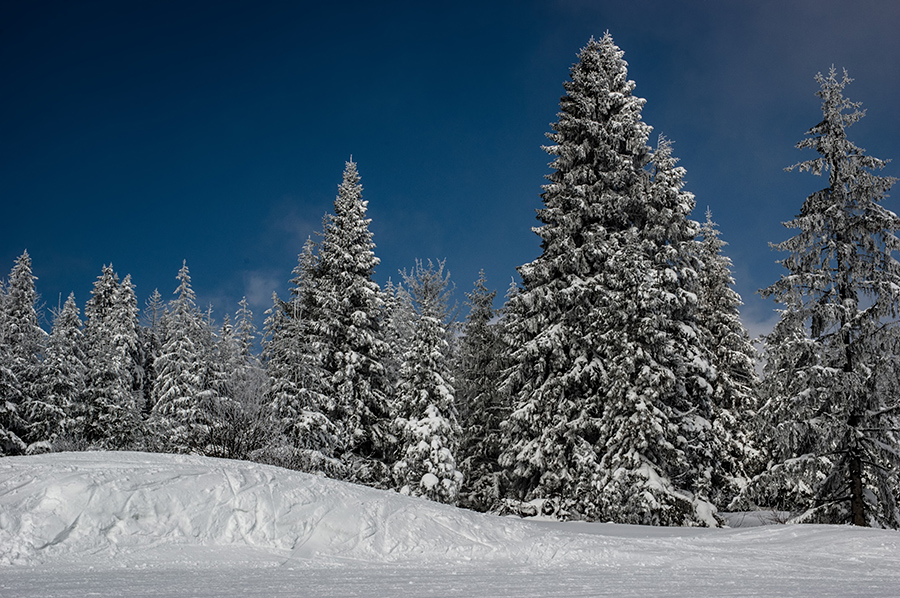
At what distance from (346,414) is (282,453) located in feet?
21.1

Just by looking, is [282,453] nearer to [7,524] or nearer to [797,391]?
[7,524]

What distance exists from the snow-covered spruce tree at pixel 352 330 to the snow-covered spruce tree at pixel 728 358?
40.7 ft

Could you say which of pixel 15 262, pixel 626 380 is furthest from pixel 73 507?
pixel 15 262

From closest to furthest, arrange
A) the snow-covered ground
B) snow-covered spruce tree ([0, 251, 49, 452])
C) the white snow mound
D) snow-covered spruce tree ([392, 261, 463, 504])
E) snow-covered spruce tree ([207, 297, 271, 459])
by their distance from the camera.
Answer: the snow-covered ground < the white snow mound < snow-covered spruce tree ([207, 297, 271, 459]) < snow-covered spruce tree ([392, 261, 463, 504]) < snow-covered spruce tree ([0, 251, 49, 452])

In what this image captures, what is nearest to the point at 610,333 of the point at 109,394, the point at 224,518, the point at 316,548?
the point at 316,548

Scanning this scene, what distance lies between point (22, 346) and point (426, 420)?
21.5 m

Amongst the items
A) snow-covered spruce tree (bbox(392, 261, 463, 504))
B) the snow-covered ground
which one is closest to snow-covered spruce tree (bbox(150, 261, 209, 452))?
snow-covered spruce tree (bbox(392, 261, 463, 504))

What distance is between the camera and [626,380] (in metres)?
16.3

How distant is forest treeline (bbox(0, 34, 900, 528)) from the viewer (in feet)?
46.0

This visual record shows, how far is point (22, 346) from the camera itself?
2853cm

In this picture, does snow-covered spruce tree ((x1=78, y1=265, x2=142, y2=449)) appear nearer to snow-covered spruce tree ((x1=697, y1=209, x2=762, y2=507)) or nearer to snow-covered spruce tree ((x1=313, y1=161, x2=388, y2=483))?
snow-covered spruce tree ((x1=313, y1=161, x2=388, y2=483))

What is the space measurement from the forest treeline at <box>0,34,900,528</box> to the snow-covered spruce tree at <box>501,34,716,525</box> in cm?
7

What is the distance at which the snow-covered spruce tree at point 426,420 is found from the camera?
19703mm

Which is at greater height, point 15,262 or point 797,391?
point 15,262
